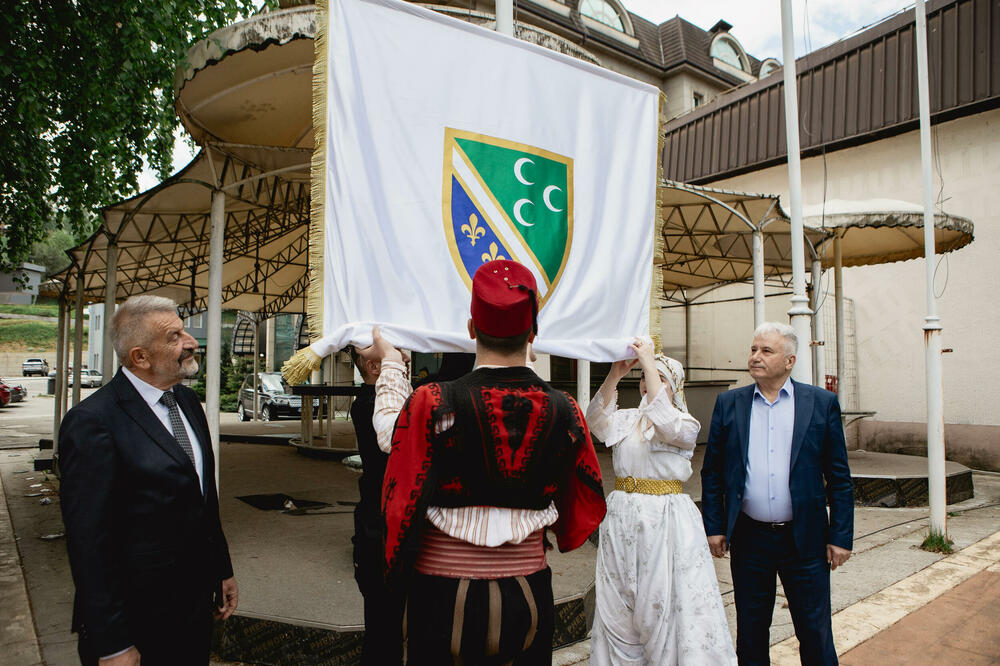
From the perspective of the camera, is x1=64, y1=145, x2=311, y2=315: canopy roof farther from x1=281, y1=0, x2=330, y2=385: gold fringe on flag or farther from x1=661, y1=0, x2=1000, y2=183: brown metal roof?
x1=661, y1=0, x2=1000, y2=183: brown metal roof

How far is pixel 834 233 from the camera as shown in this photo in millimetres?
9031

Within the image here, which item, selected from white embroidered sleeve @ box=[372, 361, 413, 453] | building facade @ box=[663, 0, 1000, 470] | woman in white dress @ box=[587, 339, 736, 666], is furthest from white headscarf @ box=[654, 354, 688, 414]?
building facade @ box=[663, 0, 1000, 470]

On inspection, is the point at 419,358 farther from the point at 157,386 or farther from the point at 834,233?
the point at 157,386

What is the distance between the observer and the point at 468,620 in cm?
172

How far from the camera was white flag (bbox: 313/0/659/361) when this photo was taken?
7.88 feet

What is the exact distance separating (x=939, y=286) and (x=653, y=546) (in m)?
11.6

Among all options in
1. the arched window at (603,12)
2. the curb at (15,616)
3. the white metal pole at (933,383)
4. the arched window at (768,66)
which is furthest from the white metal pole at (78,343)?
the arched window at (768,66)

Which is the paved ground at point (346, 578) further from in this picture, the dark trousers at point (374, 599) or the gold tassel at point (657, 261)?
the gold tassel at point (657, 261)

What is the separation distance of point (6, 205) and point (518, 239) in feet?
18.9

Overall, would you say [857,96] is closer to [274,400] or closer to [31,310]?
[274,400]

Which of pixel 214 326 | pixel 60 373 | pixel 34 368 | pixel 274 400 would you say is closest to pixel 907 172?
pixel 214 326

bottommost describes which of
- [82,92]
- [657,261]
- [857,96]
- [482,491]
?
[482,491]

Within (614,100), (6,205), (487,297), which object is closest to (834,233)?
(614,100)

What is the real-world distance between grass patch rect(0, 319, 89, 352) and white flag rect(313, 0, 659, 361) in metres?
63.5
